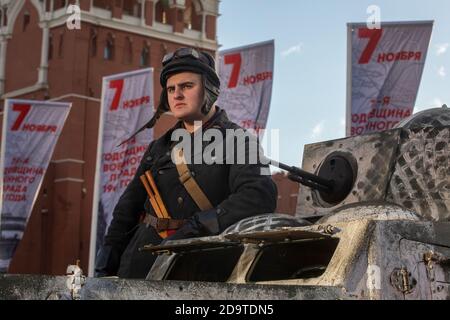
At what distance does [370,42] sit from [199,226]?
1249 centimetres

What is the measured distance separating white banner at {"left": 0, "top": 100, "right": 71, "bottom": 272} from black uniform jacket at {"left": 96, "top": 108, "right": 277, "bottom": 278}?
22.2 metres

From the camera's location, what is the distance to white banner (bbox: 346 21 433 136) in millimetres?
16312

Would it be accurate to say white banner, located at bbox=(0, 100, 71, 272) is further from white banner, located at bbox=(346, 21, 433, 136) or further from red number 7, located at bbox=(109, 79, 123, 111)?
white banner, located at bbox=(346, 21, 433, 136)

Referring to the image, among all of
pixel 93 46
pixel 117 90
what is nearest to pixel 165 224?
pixel 117 90

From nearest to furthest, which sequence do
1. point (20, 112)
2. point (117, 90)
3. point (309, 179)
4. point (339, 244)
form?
point (339, 244)
point (309, 179)
point (117, 90)
point (20, 112)

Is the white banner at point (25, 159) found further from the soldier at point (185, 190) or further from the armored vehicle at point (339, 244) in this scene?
the soldier at point (185, 190)

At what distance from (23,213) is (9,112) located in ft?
10.4

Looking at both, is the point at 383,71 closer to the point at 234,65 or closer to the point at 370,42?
the point at 370,42

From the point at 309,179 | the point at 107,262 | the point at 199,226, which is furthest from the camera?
the point at 309,179

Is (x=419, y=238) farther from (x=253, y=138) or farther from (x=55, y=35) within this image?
(x=55, y=35)

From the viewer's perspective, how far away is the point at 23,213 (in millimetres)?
28000

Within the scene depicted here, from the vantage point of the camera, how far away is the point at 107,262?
17.8 ft

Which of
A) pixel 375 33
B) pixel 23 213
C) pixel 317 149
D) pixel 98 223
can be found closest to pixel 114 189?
pixel 98 223

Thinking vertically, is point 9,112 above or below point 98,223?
above
